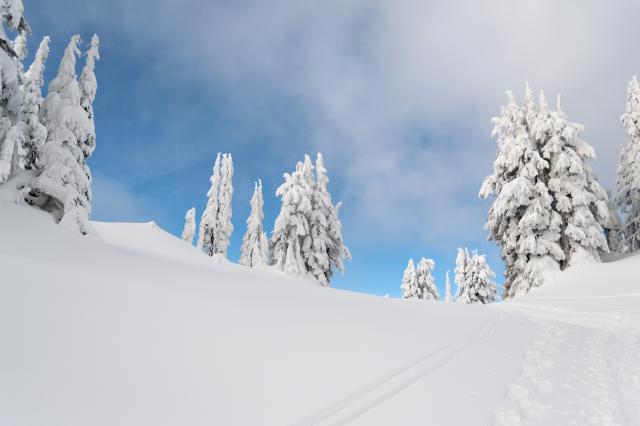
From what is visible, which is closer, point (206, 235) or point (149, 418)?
point (149, 418)

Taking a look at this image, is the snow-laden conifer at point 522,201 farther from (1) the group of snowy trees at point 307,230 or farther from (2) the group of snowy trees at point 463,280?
(2) the group of snowy trees at point 463,280

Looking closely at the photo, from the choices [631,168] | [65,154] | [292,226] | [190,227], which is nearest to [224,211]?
[190,227]

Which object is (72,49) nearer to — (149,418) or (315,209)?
(149,418)

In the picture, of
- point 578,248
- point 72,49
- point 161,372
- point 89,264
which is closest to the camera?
point 161,372

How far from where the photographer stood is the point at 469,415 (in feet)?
12.2

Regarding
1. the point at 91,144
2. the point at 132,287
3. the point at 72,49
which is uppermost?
the point at 72,49

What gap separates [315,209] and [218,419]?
26097mm

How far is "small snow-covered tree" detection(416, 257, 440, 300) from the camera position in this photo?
1857 inches

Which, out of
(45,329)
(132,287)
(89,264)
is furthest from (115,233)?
(45,329)

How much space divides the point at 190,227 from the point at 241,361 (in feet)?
159

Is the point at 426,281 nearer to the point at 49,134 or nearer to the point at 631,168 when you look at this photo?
the point at 631,168

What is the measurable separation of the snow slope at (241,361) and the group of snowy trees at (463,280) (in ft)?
122

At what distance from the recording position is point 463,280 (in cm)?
4750

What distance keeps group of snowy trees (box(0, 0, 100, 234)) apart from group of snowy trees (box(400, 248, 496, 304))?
3979 centimetres
